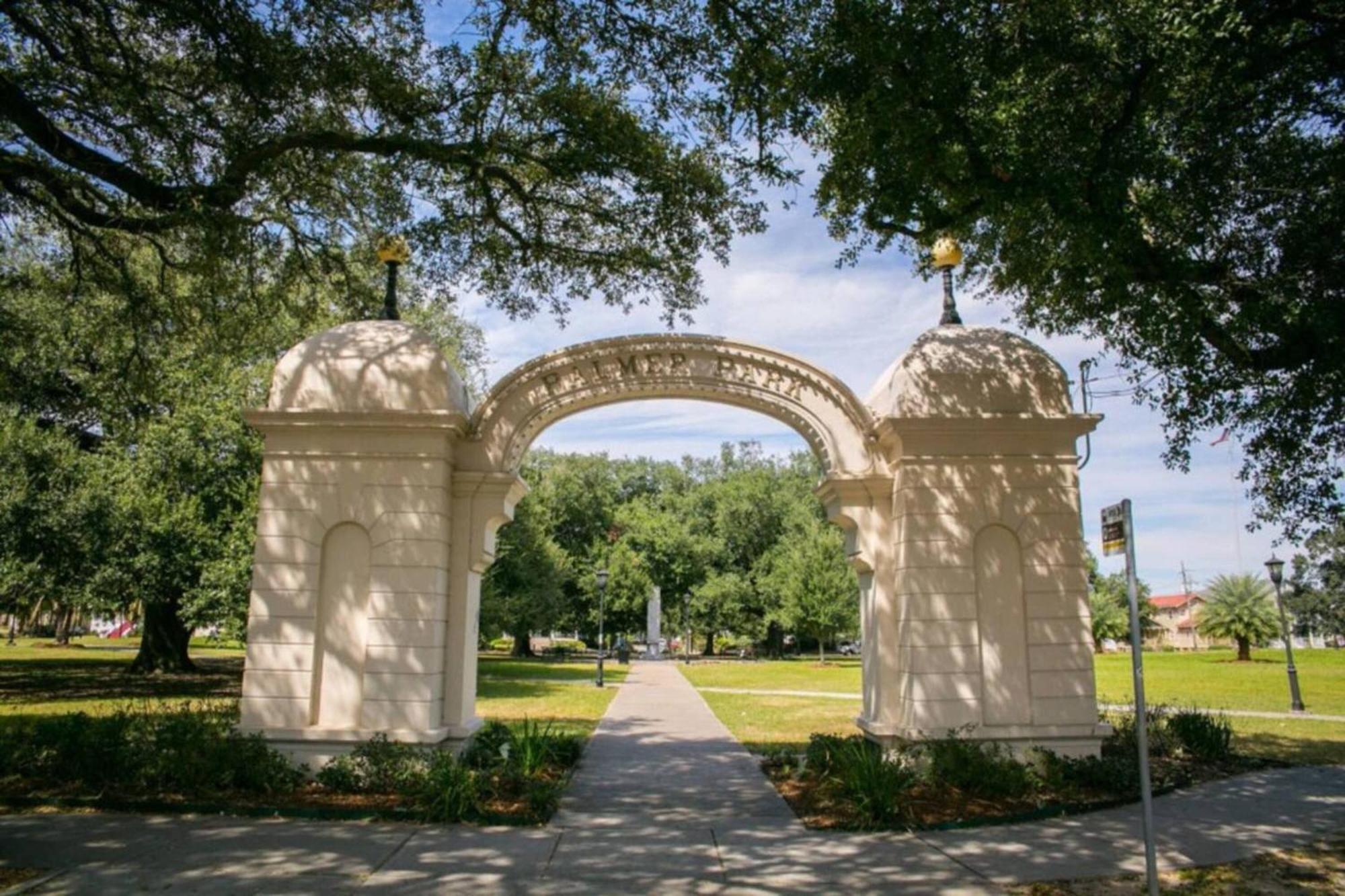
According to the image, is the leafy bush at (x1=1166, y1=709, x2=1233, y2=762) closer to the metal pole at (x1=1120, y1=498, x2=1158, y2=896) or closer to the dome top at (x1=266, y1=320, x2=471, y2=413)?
the metal pole at (x1=1120, y1=498, x2=1158, y2=896)

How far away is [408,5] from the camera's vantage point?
31.0ft

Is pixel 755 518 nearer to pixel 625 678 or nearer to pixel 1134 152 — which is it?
pixel 625 678

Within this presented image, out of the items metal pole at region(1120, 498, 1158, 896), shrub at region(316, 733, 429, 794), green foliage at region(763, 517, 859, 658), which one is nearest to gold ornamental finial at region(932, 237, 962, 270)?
metal pole at region(1120, 498, 1158, 896)

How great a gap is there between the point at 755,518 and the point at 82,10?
1765 inches

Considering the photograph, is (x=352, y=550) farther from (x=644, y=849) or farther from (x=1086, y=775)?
(x=1086, y=775)

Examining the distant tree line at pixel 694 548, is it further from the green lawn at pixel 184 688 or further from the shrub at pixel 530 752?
the shrub at pixel 530 752

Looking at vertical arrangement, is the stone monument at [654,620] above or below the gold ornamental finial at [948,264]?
below

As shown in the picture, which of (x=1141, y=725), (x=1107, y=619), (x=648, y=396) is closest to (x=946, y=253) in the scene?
(x=648, y=396)

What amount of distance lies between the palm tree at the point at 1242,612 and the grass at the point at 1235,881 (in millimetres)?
39148

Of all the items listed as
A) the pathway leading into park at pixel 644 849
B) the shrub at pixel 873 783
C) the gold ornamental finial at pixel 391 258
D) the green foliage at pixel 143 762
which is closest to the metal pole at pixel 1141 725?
the pathway leading into park at pixel 644 849

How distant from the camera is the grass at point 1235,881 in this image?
5926 millimetres

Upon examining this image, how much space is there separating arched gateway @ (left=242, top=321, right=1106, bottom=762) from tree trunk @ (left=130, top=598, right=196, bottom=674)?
18.2m

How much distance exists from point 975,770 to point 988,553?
2.34 meters

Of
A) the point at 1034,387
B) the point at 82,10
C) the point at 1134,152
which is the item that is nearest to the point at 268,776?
the point at 82,10
